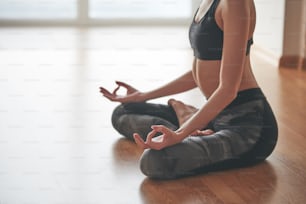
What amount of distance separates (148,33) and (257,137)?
1.97 meters

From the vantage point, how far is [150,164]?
5.49 ft

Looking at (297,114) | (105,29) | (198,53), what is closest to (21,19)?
(105,29)

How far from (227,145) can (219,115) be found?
0.10 m

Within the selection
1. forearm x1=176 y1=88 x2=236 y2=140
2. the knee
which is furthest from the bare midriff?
the knee

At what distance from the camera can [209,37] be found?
1754 millimetres

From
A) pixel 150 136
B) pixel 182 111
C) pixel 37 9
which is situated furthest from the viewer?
pixel 37 9

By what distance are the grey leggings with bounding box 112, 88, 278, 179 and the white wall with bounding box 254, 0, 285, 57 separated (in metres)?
1.22

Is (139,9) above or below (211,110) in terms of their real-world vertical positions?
below

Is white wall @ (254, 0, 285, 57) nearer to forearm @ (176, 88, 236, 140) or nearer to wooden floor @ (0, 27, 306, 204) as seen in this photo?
wooden floor @ (0, 27, 306, 204)

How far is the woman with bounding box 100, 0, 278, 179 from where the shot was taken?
5.44ft

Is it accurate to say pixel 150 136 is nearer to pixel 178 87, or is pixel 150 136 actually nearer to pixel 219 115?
pixel 219 115

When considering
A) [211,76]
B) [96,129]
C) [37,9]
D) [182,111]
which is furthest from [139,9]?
[211,76]

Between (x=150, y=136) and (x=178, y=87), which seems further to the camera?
(x=178, y=87)

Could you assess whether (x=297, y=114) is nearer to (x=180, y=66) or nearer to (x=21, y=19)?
(x=180, y=66)
